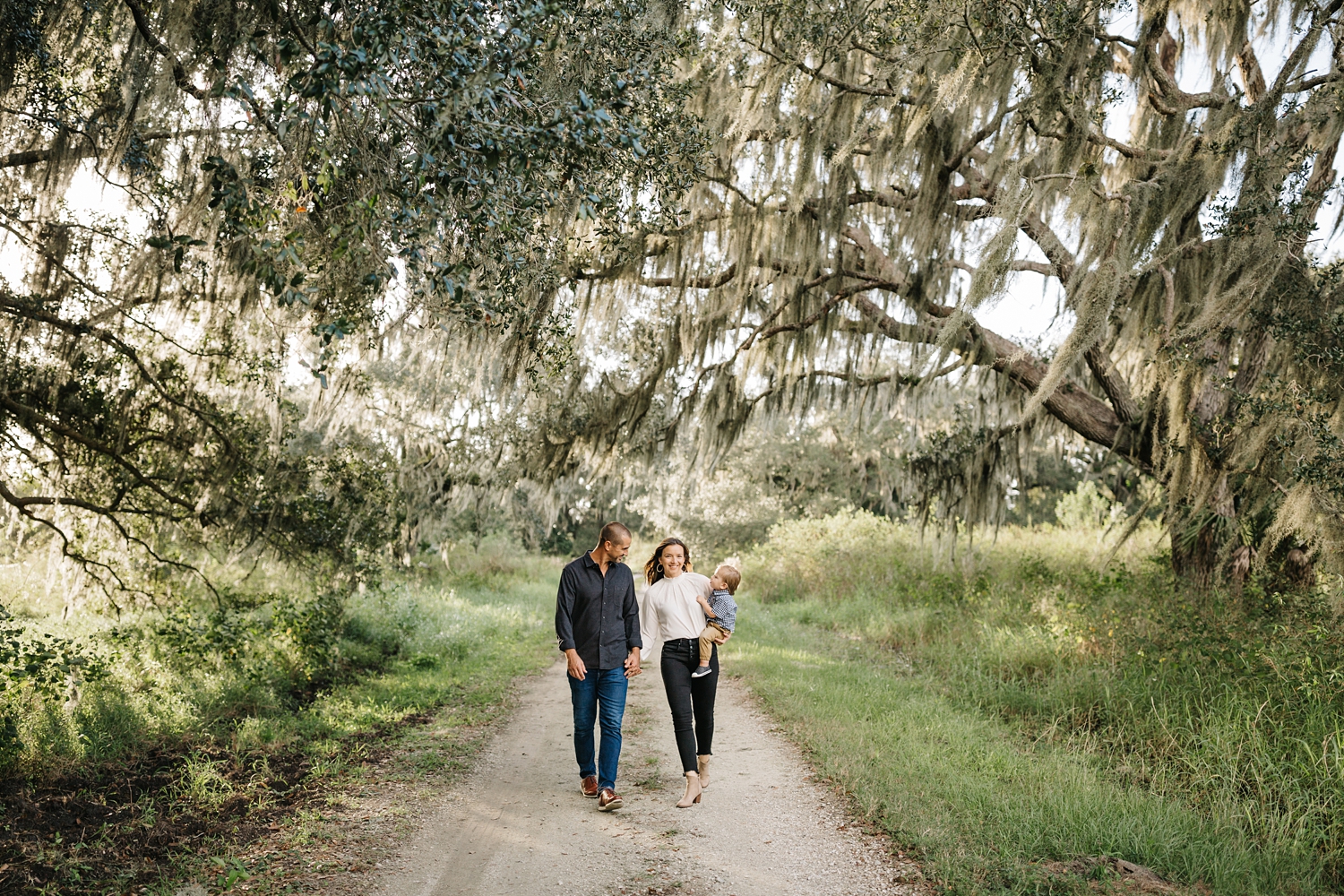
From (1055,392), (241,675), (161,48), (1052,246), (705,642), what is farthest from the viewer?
(1055,392)

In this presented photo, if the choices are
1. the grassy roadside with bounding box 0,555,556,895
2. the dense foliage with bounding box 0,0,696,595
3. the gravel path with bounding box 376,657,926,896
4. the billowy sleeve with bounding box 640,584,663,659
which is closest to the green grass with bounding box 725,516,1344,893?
the gravel path with bounding box 376,657,926,896

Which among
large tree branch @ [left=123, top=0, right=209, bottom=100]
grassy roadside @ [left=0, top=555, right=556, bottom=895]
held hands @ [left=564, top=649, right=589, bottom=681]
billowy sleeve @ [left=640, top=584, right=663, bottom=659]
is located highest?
large tree branch @ [left=123, top=0, right=209, bottom=100]

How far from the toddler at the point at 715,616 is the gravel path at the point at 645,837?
32.1 inches

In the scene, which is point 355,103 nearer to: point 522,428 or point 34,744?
point 34,744

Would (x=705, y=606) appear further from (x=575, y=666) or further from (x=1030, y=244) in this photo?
(x=1030, y=244)

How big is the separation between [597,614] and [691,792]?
1168 mm

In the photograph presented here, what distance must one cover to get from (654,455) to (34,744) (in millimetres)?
7317

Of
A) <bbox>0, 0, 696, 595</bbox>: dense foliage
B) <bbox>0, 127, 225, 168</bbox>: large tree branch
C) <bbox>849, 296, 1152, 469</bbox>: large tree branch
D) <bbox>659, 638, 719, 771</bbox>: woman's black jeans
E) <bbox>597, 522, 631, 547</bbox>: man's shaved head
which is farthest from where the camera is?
<bbox>849, 296, 1152, 469</bbox>: large tree branch

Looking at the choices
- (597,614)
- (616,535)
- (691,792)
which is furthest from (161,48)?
(691,792)

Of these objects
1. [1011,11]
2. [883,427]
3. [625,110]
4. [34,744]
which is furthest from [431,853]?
[883,427]

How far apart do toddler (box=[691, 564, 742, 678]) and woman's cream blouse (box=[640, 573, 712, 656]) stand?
0.05 meters

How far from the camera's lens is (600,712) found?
15.6 feet

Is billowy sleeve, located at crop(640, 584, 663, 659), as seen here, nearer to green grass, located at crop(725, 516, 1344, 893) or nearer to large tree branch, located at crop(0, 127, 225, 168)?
green grass, located at crop(725, 516, 1344, 893)

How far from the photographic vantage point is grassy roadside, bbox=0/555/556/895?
3680 millimetres
